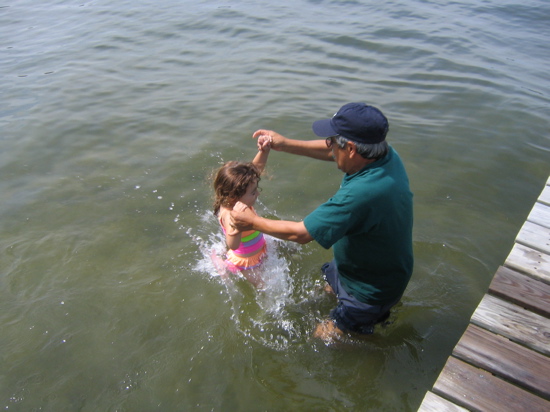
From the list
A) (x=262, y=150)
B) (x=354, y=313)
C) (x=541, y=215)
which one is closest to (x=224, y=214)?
(x=262, y=150)

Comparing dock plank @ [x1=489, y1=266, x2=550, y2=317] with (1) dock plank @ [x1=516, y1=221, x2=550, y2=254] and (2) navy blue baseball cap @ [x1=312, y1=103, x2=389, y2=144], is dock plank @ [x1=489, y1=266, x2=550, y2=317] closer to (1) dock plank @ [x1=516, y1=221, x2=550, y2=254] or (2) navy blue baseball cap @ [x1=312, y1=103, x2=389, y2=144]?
(1) dock plank @ [x1=516, y1=221, x2=550, y2=254]

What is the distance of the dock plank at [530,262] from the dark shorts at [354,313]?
120 centimetres

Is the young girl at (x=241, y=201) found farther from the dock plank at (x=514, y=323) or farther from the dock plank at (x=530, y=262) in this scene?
the dock plank at (x=530, y=262)

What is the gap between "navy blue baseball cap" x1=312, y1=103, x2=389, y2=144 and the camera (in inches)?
115

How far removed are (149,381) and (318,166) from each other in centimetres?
404

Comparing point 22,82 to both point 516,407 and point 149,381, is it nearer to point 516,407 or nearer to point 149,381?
point 149,381

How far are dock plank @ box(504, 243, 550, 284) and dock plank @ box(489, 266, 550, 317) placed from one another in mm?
68

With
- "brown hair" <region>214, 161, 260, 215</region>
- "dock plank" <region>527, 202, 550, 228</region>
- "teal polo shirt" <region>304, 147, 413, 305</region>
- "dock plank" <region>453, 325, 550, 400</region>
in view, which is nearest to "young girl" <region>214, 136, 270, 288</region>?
"brown hair" <region>214, 161, 260, 215</region>

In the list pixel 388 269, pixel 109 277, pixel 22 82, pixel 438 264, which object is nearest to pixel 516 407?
pixel 388 269

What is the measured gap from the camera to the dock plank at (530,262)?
390cm

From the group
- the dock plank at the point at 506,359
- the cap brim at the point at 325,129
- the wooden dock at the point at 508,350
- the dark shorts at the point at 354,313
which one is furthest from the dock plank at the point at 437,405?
the cap brim at the point at 325,129

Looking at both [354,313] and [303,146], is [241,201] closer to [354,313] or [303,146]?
[303,146]

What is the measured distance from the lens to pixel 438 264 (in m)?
4.98

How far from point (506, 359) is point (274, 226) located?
1.96 metres
